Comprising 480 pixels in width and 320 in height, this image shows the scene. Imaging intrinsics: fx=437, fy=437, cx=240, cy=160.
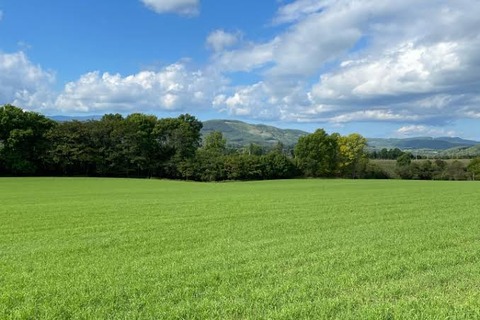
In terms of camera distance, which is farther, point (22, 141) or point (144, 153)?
point (144, 153)

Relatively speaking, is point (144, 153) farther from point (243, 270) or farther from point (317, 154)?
point (243, 270)

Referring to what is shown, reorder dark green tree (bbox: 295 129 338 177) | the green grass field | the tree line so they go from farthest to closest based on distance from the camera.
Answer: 1. dark green tree (bbox: 295 129 338 177)
2. the tree line
3. the green grass field

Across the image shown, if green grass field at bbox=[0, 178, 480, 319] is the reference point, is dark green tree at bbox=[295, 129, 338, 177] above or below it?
above

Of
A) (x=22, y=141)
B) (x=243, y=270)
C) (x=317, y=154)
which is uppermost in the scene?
(x=22, y=141)

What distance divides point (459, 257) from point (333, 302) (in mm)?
5420

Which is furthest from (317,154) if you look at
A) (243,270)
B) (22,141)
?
(243,270)

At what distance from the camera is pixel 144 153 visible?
317 feet

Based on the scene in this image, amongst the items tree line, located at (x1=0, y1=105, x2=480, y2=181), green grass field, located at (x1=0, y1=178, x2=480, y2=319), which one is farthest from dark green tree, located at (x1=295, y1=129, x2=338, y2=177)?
green grass field, located at (x1=0, y1=178, x2=480, y2=319)

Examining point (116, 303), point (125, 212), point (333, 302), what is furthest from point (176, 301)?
point (125, 212)

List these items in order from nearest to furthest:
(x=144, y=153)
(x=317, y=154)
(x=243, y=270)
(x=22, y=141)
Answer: (x=243, y=270), (x=22, y=141), (x=144, y=153), (x=317, y=154)

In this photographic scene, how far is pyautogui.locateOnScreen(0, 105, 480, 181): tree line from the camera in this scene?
84938 millimetres

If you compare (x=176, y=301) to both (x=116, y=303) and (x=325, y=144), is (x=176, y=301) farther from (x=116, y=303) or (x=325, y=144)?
(x=325, y=144)

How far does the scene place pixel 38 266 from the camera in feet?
35.6

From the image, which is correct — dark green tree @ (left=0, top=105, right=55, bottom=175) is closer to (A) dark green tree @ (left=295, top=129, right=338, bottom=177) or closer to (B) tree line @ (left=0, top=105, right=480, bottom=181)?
(B) tree line @ (left=0, top=105, right=480, bottom=181)
